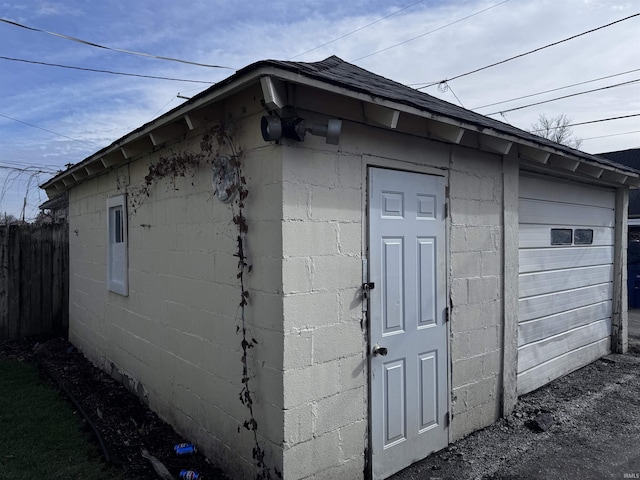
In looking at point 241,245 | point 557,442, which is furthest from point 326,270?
point 557,442

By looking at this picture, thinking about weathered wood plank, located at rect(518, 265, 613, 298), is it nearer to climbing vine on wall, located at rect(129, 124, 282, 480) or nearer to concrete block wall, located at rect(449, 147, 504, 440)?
concrete block wall, located at rect(449, 147, 504, 440)

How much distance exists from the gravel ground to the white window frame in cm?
383

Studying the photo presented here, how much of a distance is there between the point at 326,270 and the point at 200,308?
133 cm

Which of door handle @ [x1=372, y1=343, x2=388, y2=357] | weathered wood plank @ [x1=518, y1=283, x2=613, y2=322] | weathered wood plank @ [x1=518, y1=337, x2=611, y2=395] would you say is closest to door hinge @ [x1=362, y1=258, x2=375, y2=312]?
door handle @ [x1=372, y1=343, x2=388, y2=357]

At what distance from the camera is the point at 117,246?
236 inches

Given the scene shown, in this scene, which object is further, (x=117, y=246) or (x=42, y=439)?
(x=117, y=246)

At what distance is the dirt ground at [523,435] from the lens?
3.80 meters

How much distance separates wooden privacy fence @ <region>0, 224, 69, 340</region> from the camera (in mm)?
8148

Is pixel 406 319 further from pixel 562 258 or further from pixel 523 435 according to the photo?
pixel 562 258

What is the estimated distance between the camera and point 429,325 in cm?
405

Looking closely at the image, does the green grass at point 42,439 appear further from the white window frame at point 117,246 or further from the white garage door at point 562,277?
the white garage door at point 562,277

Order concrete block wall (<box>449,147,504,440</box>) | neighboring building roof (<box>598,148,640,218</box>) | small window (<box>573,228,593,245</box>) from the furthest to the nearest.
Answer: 1. neighboring building roof (<box>598,148,640,218</box>)
2. small window (<box>573,228,593,245</box>)
3. concrete block wall (<box>449,147,504,440</box>)

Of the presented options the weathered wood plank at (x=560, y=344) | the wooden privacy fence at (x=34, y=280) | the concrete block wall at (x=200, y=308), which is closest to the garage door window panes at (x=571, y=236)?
the weathered wood plank at (x=560, y=344)

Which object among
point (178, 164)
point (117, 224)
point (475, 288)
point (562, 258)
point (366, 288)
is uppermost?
point (178, 164)
